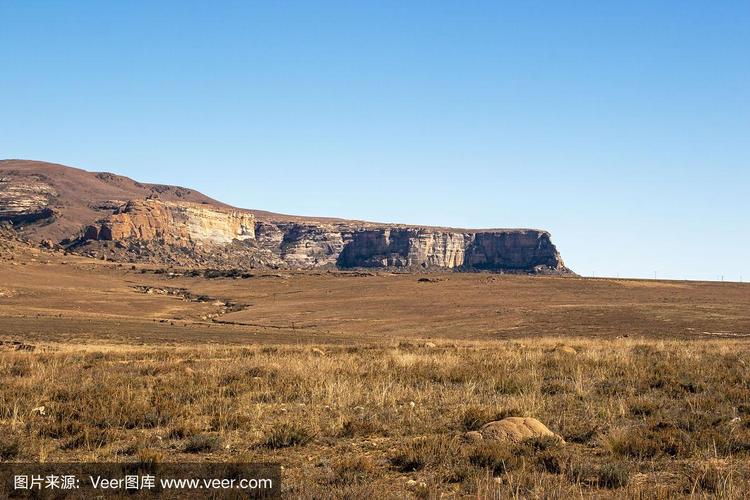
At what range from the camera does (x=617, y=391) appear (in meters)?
12.2

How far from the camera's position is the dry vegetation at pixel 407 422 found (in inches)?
281

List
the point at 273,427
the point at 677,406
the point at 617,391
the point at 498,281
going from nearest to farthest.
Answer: the point at 273,427 < the point at 677,406 < the point at 617,391 < the point at 498,281

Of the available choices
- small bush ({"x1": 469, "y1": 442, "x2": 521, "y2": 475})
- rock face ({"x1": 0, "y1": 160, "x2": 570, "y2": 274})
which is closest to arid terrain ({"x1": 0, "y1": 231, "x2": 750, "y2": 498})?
small bush ({"x1": 469, "y1": 442, "x2": 521, "y2": 475})

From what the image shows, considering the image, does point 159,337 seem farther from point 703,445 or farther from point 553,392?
point 703,445

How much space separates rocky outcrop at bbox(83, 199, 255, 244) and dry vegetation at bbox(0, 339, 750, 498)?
135077 mm

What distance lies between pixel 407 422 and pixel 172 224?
6439 inches

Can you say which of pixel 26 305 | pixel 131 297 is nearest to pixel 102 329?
pixel 26 305

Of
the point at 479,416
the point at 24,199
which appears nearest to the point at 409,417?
the point at 479,416

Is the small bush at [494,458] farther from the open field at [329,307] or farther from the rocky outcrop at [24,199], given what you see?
the rocky outcrop at [24,199]

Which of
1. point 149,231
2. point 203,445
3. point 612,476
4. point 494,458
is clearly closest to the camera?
point 612,476

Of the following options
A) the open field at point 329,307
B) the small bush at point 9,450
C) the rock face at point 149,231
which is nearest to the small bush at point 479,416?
the small bush at point 9,450

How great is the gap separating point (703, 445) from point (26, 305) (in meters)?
57.3

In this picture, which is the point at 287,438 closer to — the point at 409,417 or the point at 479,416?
the point at 409,417

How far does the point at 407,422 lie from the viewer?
978 cm
